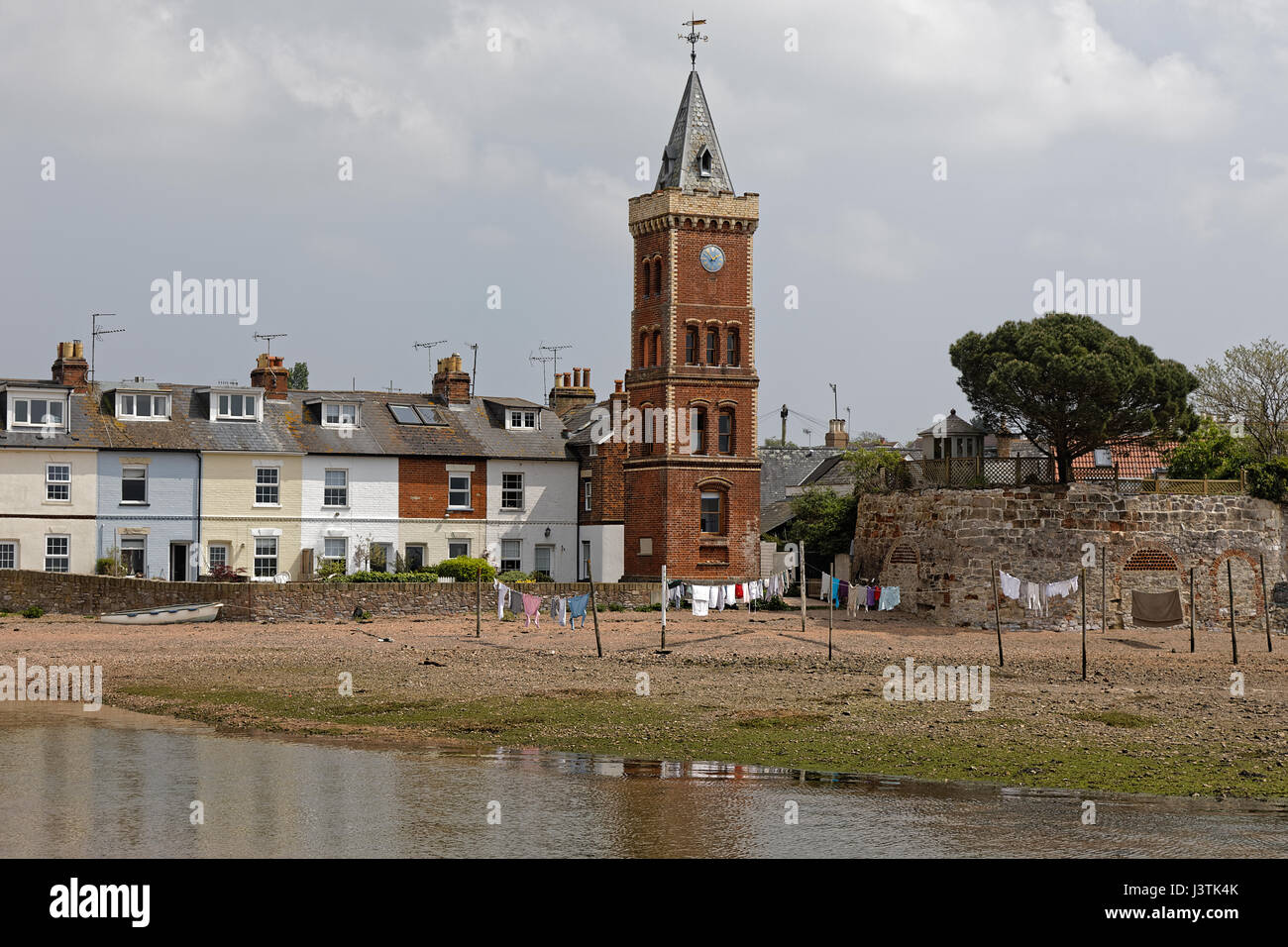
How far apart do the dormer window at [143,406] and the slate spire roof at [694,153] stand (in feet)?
75.5

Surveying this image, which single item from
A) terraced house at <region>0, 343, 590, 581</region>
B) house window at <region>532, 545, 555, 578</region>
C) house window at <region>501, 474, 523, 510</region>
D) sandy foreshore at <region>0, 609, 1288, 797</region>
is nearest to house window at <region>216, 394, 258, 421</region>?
terraced house at <region>0, 343, 590, 581</region>

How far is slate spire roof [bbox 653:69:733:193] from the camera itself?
60625 millimetres

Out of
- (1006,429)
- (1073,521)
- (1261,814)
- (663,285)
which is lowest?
(1261,814)

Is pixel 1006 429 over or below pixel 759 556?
over

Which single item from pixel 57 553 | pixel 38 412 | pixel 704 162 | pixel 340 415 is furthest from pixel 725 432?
pixel 38 412

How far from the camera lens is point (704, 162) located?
2403 inches

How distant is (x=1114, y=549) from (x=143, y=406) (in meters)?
38.8

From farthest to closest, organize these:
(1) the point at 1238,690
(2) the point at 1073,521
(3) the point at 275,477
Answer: (3) the point at 275,477, (2) the point at 1073,521, (1) the point at 1238,690

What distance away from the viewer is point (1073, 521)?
160 ft

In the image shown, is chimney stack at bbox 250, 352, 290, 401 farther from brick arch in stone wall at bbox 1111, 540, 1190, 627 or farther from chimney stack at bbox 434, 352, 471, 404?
brick arch in stone wall at bbox 1111, 540, 1190, 627
